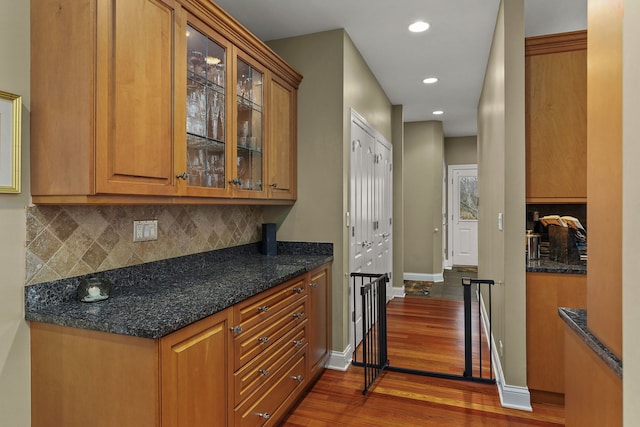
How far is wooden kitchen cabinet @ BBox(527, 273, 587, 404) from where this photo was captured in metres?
2.41

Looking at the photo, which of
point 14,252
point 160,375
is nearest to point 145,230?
point 14,252

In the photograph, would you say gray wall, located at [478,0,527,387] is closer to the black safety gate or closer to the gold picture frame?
the black safety gate

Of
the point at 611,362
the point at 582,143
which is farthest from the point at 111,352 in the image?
the point at 582,143

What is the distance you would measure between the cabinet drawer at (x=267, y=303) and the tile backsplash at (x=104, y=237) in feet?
2.15

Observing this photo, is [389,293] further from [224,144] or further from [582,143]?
[224,144]

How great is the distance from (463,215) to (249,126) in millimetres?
6574

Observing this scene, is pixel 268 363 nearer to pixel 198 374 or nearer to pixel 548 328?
pixel 198 374

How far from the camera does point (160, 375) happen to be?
1.32 metres

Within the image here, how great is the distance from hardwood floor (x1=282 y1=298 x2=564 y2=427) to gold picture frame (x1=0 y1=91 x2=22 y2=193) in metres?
1.88

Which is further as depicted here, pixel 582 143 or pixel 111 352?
pixel 582 143

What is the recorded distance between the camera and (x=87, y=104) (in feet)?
4.67

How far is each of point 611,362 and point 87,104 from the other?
186cm

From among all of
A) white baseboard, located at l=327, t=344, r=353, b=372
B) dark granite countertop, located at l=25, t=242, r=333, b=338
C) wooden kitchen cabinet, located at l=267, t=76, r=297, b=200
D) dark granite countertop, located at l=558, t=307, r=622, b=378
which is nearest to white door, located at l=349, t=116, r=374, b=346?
white baseboard, located at l=327, t=344, r=353, b=372

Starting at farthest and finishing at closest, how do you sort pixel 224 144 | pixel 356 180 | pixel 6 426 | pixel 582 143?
pixel 356 180, pixel 582 143, pixel 224 144, pixel 6 426
